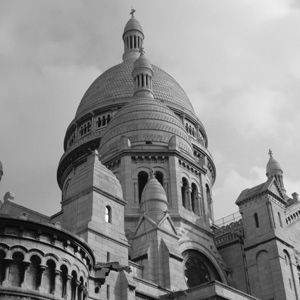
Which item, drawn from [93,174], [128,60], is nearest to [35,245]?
[93,174]

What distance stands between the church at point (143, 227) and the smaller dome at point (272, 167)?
0.15 metres

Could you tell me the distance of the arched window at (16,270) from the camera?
83.2 feet

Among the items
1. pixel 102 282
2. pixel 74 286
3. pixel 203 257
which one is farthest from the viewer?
pixel 203 257

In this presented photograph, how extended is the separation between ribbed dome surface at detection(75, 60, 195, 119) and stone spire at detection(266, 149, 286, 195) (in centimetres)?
1002

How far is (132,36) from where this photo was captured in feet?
262

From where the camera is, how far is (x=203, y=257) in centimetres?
4522

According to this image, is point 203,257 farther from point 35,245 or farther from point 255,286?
point 35,245

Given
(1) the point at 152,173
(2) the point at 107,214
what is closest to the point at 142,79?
(1) the point at 152,173

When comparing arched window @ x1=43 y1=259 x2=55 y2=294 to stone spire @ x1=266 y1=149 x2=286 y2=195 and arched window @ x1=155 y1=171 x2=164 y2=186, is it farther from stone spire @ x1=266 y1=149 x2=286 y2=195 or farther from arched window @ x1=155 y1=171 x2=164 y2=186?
stone spire @ x1=266 y1=149 x2=286 y2=195

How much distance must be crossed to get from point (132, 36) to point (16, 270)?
5757 centimetres

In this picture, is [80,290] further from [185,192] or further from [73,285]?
[185,192]

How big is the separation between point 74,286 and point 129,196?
64.5 ft

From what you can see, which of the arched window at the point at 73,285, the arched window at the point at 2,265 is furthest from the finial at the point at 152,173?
the arched window at the point at 2,265

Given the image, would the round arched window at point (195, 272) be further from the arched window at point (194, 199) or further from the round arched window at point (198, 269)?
the arched window at point (194, 199)
